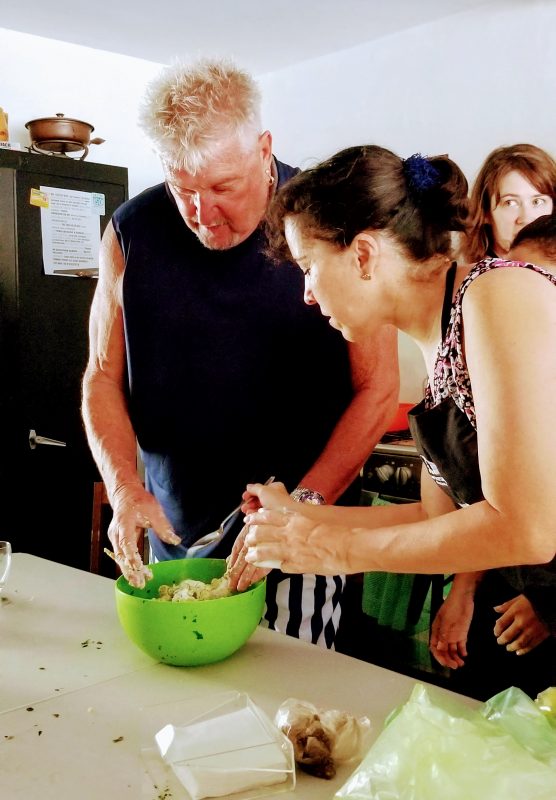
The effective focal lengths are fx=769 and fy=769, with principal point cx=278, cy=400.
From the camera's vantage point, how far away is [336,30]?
366 centimetres

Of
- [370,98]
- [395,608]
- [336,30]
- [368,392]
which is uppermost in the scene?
[336,30]

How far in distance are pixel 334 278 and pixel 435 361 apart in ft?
0.70

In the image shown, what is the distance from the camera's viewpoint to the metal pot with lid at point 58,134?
3.56 m

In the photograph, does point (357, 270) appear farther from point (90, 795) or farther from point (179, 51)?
point (179, 51)

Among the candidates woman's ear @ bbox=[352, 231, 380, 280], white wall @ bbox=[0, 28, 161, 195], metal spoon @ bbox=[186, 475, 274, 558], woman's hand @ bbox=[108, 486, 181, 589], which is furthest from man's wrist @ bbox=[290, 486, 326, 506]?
white wall @ bbox=[0, 28, 161, 195]

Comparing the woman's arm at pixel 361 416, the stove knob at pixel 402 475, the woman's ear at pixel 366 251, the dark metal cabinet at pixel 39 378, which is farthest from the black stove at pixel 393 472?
the woman's ear at pixel 366 251

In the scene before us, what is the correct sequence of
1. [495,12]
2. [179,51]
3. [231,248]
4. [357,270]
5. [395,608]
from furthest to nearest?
[179,51]
[495,12]
[395,608]
[231,248]
[357,270]

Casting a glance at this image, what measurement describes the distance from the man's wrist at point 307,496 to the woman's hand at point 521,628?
1.41 ft

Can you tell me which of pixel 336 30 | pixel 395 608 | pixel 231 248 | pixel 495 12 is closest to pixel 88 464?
pixel 395 608

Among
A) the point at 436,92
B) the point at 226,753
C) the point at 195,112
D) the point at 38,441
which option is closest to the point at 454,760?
the point at 226,753

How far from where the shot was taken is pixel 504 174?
2611 millimetres

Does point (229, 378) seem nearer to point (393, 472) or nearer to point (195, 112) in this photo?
point (195, 112)

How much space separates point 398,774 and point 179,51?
4.03 meters

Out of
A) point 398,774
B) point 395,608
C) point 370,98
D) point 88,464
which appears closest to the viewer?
point 398,774
